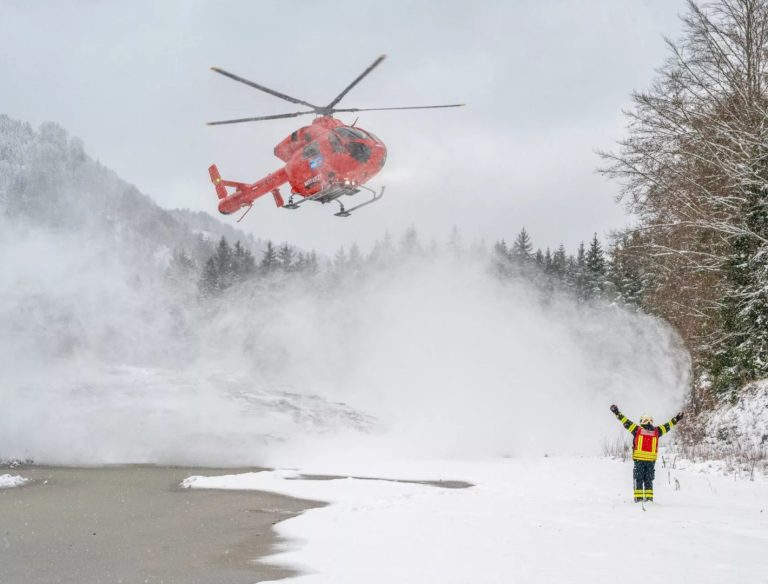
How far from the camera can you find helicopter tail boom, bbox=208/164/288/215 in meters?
19.2

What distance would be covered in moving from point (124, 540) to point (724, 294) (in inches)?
607

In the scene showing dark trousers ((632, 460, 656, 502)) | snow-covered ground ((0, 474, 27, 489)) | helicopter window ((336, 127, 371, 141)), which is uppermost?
helicopter window ((336, 127, 371, 141))

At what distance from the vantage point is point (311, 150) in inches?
691

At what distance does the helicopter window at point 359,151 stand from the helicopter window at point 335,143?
200mm

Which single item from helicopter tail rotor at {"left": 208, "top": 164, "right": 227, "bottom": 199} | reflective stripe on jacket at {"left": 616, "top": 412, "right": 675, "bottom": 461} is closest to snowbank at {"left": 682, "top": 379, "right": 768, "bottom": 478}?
Result: reflective stripe on jacket at {"left": 616, "top": 412, "right": 675, "bottom": 461}

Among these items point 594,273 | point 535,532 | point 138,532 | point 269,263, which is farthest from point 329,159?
point 269,263

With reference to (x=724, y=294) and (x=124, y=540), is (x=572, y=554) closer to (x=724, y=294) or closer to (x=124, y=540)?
(x=124, y=540)

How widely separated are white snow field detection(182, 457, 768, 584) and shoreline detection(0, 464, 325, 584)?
60cm

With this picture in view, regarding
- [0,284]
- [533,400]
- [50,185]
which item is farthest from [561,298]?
[50,185]

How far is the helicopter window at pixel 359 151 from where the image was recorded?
17391 millimetres

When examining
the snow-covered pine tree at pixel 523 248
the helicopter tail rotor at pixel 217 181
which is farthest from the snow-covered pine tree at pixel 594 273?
the helicopter tail rotor at pixel 217 181

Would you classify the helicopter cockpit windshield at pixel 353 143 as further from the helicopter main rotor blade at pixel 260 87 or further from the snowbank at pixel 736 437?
the snowbank at pixel 736 437

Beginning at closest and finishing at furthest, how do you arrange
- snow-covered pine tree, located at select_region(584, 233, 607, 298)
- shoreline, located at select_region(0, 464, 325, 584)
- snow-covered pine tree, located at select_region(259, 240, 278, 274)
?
shoreline, located at select_region(0, 464, 325, 584), snow-covered pine tree, located at select_region(584, 233, 607, 298), snow-covered pine tree, located at select_region(259, 240, 278, 274)

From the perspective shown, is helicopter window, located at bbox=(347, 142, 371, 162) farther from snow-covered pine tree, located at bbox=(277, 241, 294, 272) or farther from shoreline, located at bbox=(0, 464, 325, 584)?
snow-covered pine tree, located at bbox=(277, 241, 294, 272)
